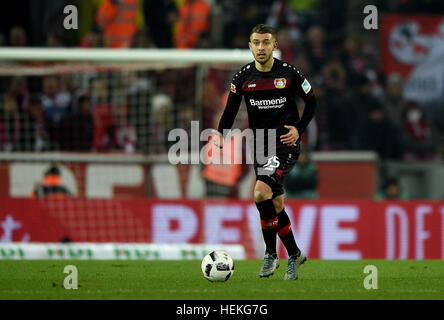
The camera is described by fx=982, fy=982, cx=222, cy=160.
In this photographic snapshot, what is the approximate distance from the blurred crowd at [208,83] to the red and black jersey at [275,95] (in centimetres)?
601

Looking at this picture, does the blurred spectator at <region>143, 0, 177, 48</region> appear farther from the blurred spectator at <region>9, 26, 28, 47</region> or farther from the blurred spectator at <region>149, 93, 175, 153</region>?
the blurred spectator at <region>149, 93, 175, 153</region>

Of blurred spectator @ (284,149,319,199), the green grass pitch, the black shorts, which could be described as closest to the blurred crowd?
blurred spectator @ (284,149,319,199)

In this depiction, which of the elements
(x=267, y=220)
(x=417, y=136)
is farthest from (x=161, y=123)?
(x=267, y=220)

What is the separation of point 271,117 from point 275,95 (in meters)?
0.20

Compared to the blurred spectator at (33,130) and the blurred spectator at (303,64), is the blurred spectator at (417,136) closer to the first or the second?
the blurred spectator at (303,64)

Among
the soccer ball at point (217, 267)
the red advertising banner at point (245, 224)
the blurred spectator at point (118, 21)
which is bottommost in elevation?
the red advertising banner at point (245, 224)

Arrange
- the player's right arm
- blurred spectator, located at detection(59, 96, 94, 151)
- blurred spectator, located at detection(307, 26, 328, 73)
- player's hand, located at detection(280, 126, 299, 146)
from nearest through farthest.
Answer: player's hand, located at detection(280, 126, 299, 146)
the player's right arm
blurred spectator, located at detection(59, 96, 94, 151)
blurred spectator, located at detection(307, 26, 328, 73)

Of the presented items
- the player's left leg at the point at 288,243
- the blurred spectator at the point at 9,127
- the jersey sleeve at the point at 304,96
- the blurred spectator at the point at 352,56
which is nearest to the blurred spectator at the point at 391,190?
the blurred spectator at the point at 352,56

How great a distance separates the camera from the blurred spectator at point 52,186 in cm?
1441

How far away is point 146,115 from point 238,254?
11.9ft

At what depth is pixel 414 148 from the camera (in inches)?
703

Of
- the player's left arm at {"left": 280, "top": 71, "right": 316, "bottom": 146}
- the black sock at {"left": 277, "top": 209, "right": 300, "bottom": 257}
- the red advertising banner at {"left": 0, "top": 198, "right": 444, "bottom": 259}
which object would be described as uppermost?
the player's left arm at {"left": 280, "top": 71, "right": 316, "bottom": 146}

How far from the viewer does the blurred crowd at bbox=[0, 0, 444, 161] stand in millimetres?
15586

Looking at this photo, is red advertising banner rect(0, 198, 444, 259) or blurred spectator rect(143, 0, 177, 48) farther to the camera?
blurred spectator rect(143, 0, 177, 48)
